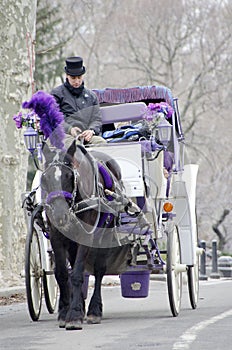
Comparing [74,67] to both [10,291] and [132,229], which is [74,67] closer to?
[132,229]

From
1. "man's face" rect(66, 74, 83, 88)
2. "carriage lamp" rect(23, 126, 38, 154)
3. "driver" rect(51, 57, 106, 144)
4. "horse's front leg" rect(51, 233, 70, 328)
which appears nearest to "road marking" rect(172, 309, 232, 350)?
"horse's front leg" rect(51, 233, 70, 328)

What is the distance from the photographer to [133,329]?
970 cm

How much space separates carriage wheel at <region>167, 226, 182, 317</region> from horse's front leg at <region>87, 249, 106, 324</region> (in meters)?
0.80

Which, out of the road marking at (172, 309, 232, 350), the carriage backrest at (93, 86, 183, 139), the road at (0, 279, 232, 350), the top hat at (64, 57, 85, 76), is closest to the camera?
the road marking at (172, 309, 232, 350)

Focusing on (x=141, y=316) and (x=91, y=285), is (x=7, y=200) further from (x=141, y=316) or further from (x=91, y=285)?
(x=141, y=316)

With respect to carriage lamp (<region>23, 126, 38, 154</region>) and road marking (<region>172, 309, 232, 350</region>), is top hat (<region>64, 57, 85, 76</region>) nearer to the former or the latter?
carriage lamp (<region>23, 126, 38, 154</region>)

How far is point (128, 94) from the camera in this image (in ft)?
43.4

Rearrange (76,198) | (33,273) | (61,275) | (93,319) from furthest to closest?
(33,273), (93,319), (61,275), (76,198)

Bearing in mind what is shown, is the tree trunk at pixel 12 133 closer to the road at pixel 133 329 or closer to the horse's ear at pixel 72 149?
the road at pixel 133 329

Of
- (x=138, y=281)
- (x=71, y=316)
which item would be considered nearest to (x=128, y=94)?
(x=138, y=281)

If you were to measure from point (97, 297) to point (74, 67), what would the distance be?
8.32ft

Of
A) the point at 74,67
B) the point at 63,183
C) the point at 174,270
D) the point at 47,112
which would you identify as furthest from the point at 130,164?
the point at 63,183

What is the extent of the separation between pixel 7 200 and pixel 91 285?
2.29 m

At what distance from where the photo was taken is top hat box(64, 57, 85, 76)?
1123 centimetres
